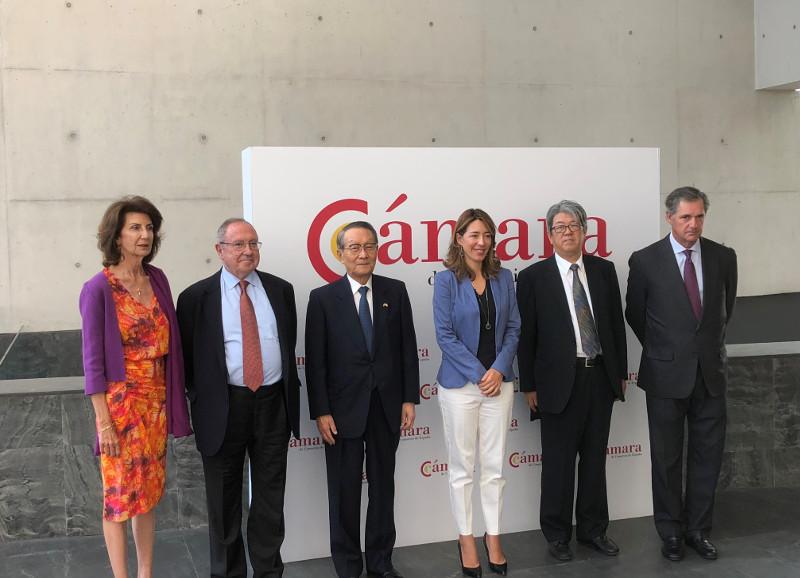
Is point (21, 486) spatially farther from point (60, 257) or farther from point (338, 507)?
point (60, 257)

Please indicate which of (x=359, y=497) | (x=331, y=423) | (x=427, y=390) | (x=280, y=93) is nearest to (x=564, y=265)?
(x=427, y=390)

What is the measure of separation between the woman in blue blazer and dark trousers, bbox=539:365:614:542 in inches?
15.2

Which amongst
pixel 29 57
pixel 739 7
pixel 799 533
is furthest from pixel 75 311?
pixel 739 7

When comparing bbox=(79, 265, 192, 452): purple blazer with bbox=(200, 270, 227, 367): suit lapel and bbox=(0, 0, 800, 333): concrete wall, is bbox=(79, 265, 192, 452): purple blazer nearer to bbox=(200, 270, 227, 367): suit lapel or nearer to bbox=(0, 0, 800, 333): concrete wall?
bbox=(200, 270, 227, 367): suit lapel

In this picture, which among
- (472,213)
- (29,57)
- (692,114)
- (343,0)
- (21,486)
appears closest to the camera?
(472,213)

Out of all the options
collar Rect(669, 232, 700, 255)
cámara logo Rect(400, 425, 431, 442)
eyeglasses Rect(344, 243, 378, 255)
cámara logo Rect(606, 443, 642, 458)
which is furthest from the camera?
cámara logo Rect(606, 443, 642, 458)

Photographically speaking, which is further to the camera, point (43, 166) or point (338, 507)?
point (43, 166)

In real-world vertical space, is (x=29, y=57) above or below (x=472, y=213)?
above

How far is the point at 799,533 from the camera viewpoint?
418 centimetres

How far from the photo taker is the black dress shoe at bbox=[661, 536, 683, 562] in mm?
3852

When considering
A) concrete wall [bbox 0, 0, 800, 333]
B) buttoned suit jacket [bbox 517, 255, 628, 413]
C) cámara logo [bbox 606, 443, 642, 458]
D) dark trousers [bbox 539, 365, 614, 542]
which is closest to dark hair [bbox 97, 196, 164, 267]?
buttoned suit jacket [bbox 517, 255, 628, 413]

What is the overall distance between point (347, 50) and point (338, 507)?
17.4 ft

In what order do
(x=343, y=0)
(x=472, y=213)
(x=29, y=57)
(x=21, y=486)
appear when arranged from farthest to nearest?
(x=343, y=0)
(x=29, y=57)
(x=21, y=486)
(x=472, y=213)

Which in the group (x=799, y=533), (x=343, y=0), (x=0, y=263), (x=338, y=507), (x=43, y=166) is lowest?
(x=799, y=533)
